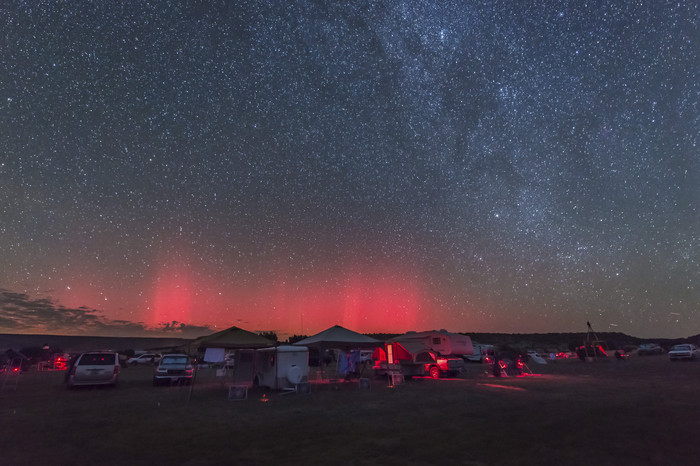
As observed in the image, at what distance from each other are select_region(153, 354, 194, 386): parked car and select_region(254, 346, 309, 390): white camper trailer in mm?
4687

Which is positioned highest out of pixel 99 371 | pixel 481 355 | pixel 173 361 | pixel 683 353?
pixel 173 361

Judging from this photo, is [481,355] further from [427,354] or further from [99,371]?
[99,371]

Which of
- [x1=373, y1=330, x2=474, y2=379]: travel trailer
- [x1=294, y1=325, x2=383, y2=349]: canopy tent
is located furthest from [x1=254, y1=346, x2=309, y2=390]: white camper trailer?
[x1=373, y1=330, x2=474, y2=379]: travel trailer

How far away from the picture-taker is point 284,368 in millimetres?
19031

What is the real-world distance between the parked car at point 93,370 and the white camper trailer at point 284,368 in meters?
7.25

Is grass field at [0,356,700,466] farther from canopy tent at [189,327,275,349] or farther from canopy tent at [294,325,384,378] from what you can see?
canopy tent at [294,325,384,378]

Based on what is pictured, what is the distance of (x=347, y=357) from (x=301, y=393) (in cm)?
1095

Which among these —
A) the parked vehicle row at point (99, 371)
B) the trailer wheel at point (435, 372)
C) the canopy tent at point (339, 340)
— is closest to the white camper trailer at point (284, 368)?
the canopy tent at point (339, 340)

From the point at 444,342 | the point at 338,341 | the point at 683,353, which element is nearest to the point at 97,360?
the point at 338,341

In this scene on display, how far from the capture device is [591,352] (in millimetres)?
44969

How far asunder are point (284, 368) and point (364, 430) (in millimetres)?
10617

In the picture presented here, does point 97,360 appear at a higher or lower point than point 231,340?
lower

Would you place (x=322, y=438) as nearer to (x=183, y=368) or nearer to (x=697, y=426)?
(x=697, y=426)

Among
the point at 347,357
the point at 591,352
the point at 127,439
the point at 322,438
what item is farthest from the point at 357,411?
the point at 591,352
